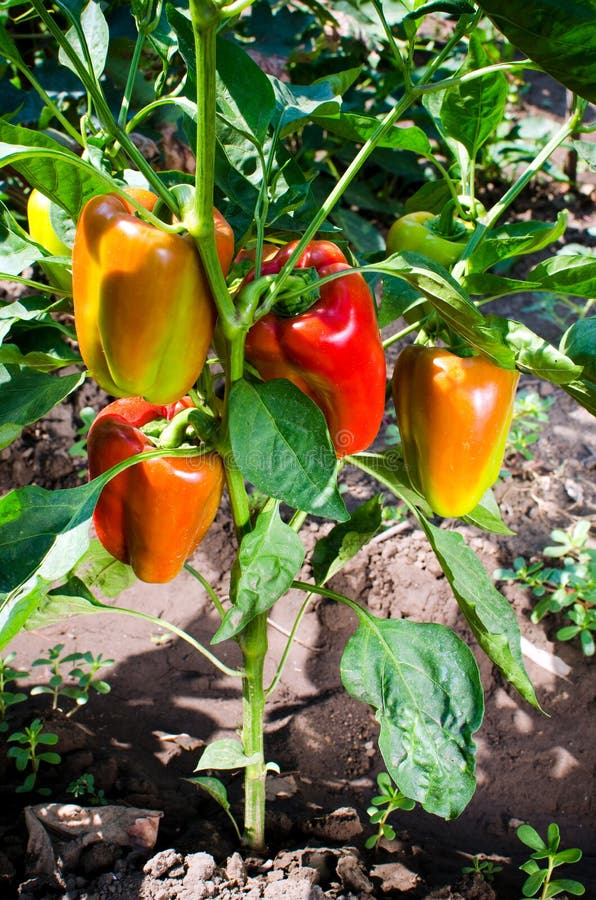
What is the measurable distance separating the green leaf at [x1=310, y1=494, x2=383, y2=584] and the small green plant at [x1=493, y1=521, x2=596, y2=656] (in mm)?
688

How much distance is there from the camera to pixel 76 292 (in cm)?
89

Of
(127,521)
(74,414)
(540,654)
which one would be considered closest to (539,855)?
(540,654)

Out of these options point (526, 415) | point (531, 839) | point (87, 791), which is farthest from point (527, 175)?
point (526, 415)

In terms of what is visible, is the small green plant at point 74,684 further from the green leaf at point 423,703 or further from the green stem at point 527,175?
the green stem at point 527,175

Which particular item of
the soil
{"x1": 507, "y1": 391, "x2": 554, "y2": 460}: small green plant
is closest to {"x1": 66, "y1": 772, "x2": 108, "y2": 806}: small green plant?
the soil

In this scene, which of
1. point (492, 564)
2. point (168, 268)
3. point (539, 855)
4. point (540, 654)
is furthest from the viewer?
point (492, 564)

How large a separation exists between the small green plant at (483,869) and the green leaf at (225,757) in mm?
398

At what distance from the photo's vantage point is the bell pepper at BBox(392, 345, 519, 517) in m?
1.02

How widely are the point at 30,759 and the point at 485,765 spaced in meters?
0.86

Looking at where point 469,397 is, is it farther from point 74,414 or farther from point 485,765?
point 74,414

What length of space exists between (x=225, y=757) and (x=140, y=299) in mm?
697

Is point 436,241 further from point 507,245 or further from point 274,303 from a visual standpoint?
point 274,303

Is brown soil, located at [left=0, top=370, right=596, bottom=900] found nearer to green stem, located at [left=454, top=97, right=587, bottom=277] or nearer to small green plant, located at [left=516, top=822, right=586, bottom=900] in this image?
small green plant, located at [left=516, top=822, right=586, bottom=900]

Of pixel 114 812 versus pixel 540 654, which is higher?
pixel 114 812
